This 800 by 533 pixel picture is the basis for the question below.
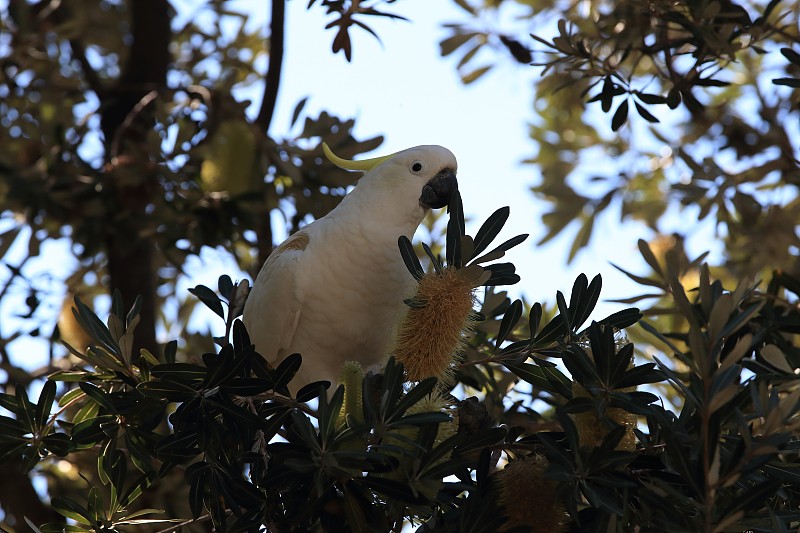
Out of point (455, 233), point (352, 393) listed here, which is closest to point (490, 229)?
point (455, 233)

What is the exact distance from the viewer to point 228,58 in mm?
4633

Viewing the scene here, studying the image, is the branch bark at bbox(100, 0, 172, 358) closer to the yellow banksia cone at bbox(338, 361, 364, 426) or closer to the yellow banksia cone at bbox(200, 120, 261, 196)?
the yellow banksia cone at bbox(200, 120, 261, 196)

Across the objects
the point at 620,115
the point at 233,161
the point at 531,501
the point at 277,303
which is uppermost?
the point at 233,161

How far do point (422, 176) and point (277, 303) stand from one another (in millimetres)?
532

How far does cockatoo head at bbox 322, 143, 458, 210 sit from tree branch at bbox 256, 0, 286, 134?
1.11 meters

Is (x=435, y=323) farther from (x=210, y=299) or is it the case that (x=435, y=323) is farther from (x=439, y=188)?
(x=210, y=299)

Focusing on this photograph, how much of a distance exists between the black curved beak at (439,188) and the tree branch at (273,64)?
1.17 m

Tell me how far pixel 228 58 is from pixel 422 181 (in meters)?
2.57

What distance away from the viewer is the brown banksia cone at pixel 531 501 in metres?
1.58

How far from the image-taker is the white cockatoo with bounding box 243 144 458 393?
233 centimetres

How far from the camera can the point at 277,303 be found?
93.6 inches

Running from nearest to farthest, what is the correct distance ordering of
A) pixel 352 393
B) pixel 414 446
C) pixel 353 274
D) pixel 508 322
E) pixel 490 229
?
pixel 414 446, pixel 352 393, pixel 490 229, pixel 508 322, pixel 353 274

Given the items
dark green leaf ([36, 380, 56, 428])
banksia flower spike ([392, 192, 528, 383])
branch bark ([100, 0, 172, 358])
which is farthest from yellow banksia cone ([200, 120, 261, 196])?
banksia flower spike ([392, 192, 528, 383])

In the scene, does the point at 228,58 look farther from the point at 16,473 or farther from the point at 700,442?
the point at 700,442
